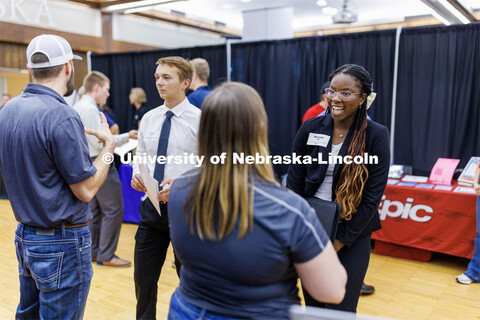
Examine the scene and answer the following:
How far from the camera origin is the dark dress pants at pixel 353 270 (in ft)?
5.40

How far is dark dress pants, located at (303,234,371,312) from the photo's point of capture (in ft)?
5.40

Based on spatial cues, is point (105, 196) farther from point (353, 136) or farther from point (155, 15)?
point (155, 15)

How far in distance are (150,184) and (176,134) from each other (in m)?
0.29

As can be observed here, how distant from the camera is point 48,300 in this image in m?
1.44

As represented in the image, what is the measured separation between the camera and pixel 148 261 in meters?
2.09

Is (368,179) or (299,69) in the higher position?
(299,69)

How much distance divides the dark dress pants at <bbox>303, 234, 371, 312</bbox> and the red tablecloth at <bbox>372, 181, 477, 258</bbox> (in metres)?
2.02

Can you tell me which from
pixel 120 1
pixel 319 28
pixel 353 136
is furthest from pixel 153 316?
pixel 319 28

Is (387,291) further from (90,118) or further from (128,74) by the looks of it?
(128,74)

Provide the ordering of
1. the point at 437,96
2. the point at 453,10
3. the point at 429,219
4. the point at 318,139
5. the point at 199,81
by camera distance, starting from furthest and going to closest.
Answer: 1. the point at 453,10
2. the point at 437,96
3. the point at 429,219
4. the point at 199,81
5. the point at 318,139

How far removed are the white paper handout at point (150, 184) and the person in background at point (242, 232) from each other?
3.16ft

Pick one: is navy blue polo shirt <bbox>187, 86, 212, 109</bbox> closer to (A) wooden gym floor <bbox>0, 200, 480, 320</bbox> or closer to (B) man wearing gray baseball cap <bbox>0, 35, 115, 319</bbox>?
(A) wooden gym floor <bbox>0, 200, 480, 320</bbox>

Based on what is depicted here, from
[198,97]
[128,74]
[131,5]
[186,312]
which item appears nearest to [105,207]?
[198,97]

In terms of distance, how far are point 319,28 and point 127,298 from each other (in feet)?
27.9
